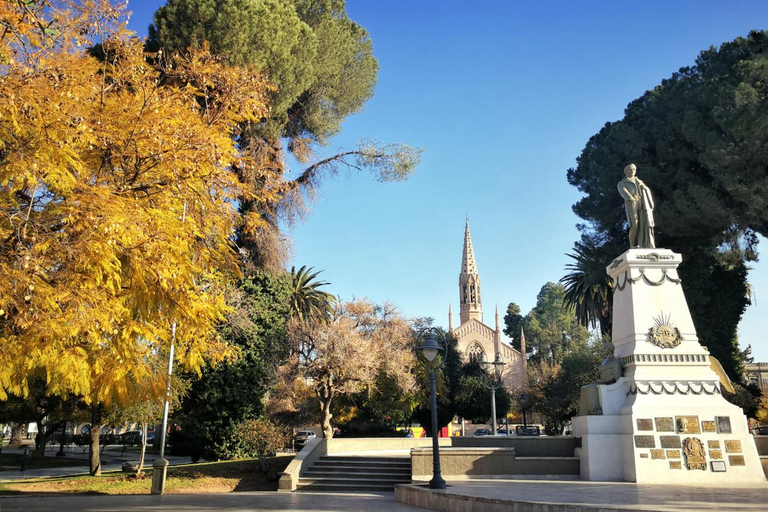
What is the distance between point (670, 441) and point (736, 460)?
4.76 ft

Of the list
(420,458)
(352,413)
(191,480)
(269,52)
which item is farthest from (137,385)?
(352,413)

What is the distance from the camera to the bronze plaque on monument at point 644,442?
12.6 metres

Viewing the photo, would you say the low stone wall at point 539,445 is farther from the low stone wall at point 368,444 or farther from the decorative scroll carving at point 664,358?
the low stone wall at point 368,444

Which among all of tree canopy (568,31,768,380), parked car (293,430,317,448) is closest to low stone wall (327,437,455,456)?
parked car (293,430,317,448)

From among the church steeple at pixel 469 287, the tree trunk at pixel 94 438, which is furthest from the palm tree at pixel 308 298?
the church steeple at pixel 469 287

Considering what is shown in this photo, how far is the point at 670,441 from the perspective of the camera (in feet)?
41.5

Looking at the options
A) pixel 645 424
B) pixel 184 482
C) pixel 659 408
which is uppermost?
pixel 659 408

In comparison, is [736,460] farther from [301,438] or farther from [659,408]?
[301,438]

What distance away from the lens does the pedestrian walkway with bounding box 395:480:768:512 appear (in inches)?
305

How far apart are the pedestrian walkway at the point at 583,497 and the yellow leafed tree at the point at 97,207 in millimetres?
4887

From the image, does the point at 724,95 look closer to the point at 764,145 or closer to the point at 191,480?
the point at 764,145

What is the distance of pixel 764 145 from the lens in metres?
21.0

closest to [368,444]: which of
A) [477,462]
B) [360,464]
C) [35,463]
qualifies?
[360,464]

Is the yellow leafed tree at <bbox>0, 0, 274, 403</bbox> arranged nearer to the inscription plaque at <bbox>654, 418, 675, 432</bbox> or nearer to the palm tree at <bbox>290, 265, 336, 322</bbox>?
the inscription plaque at <bbox>654, 418, 675, 432</bbox>
